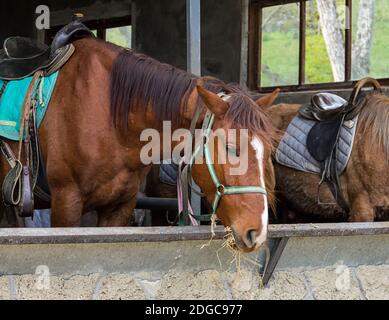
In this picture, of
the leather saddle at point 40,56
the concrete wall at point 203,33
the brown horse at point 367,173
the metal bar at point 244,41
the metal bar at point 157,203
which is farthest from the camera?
the concrete wall at point 203,33

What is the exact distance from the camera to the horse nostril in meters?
2.50

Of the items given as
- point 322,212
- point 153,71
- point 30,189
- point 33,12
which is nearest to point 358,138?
point 322,212

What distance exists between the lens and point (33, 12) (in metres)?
8.65

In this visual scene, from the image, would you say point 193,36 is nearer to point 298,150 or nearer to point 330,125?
point 330,125

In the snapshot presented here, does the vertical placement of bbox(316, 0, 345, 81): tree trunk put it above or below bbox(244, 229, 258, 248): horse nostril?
above

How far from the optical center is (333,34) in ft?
20.5

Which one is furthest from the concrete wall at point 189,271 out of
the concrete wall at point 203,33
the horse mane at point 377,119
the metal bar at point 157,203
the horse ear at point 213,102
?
the concrete wall at point 203,33

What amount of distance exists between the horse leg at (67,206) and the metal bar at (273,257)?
931 millimetres

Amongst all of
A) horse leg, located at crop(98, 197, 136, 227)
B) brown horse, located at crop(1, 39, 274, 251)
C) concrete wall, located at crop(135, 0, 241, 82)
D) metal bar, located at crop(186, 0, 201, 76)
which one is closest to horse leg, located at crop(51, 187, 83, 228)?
brown horse, located at crop(1, 39, 274, 251)

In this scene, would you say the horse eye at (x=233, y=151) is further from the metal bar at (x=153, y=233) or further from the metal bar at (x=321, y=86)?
the metal bar at (x=321, y=86)

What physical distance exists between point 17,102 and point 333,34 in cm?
373

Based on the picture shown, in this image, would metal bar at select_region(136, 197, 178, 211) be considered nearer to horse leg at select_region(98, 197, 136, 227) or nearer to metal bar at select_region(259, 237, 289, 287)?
horse leg at select_region(98, 197, 136, 227)

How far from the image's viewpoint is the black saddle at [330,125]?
434 centimetres

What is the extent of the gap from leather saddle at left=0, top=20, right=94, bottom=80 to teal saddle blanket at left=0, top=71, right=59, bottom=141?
43mm
